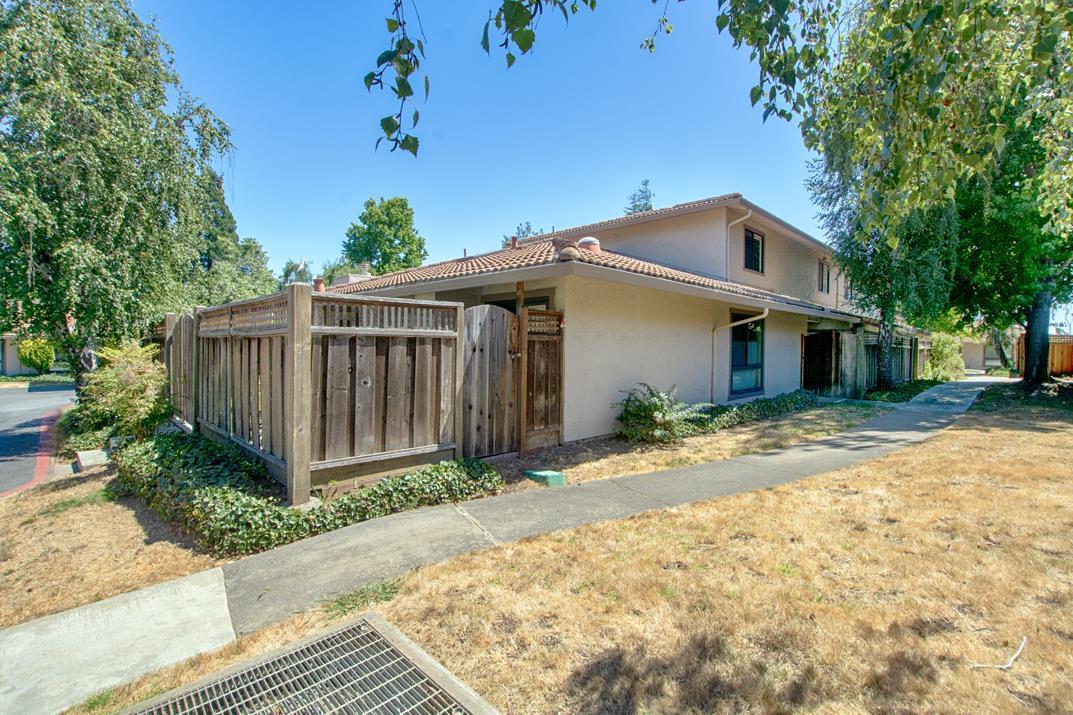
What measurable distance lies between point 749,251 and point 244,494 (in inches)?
528

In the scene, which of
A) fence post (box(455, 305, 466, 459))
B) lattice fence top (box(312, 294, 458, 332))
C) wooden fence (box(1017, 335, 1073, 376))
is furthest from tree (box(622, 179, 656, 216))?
lattice fence top (box(312, 294, 458, 332))

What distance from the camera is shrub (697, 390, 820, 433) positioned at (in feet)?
31.4

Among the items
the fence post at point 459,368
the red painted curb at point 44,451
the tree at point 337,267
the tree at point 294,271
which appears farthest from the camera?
the tree at point 294,271

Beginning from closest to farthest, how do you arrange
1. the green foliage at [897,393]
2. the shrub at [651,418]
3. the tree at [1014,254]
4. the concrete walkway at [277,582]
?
the concrete walkway at [277,582], the shrub at [651,418], the tree at [1014,254], the green foliage at [897,393]

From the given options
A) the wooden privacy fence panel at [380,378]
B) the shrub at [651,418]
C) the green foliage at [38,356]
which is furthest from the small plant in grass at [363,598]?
the green foliage at [38,356]

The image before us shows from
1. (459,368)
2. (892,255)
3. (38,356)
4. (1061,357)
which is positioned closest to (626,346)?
(459,368)

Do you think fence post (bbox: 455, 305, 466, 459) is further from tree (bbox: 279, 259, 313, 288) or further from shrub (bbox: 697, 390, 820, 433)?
tree (bbox: 279, 259, 313, 288)

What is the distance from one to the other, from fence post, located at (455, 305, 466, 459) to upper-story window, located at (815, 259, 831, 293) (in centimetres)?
1685

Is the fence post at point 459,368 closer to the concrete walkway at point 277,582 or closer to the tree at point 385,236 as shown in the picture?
the concrete walkway at point 277,582

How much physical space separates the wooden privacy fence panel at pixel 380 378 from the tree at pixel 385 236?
124ft

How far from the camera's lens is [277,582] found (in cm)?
353

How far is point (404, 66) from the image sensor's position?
2.06 m

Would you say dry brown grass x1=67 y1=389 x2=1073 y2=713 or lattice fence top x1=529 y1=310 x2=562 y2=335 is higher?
lattice fence top x1=529 y1=310 x2=562 y2=335

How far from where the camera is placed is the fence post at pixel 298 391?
4.53 metres
